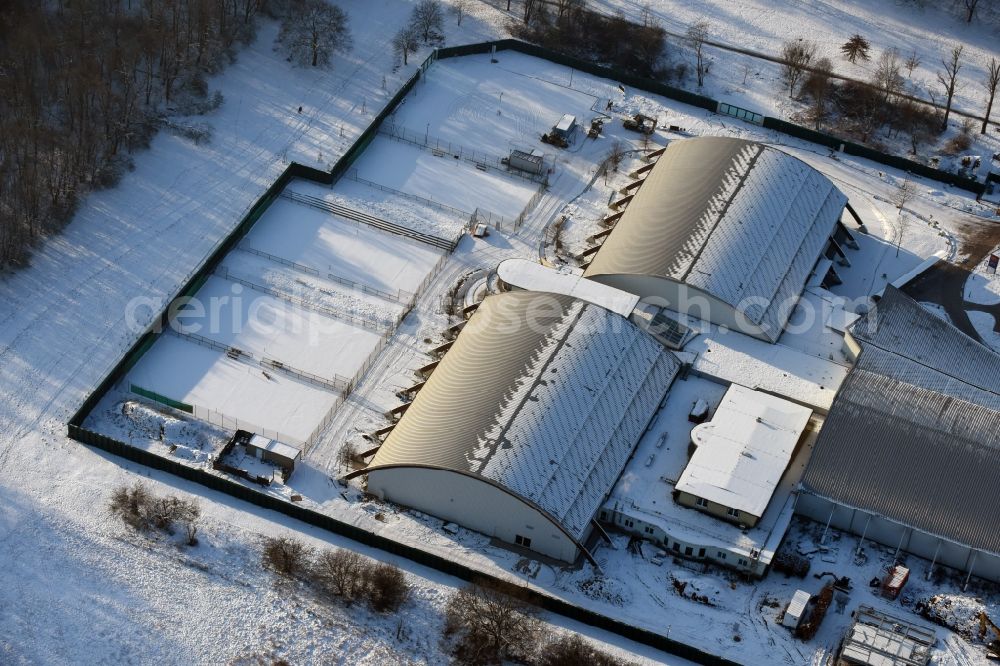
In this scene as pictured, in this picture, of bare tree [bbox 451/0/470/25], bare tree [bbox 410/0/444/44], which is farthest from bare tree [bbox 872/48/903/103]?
bare tree [bbox 410/0/444/44]

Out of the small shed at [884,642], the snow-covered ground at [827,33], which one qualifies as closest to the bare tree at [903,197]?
the snow-covered ground at [827,33]

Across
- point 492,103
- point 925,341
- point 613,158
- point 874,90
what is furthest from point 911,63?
point 925,341

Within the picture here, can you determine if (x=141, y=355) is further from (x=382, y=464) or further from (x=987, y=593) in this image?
(x=987, y=593)

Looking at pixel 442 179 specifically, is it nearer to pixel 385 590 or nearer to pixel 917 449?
pixel 385 590

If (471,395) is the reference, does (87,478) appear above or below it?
below

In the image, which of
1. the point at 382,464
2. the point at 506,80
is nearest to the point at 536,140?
the point at 506,80

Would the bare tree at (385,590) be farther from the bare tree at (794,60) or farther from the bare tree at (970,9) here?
the bare tree at (970,9)

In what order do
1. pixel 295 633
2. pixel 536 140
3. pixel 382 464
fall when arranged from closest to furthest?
pixel 295 633 → pixel 382 464 → pixel 536 140
